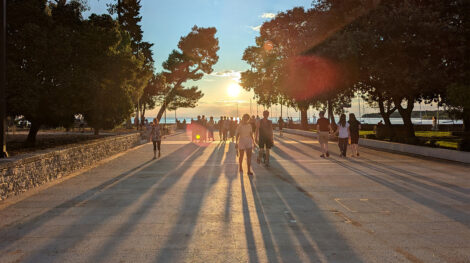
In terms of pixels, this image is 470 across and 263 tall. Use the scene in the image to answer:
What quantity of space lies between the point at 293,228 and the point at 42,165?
253 inches

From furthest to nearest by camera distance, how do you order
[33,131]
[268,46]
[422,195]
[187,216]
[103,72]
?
[268,46] → [103,72] → [33,131] → [422,195] → [187,216]

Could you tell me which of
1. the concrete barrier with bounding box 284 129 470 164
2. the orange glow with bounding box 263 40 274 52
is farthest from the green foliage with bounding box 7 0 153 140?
the orange glow with bounding box 263 40 274 52

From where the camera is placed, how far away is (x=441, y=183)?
8.54 meters

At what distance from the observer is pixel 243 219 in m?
5.57

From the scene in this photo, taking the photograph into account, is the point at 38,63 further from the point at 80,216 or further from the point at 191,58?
the point at 191,58

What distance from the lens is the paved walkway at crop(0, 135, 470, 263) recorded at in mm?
4168

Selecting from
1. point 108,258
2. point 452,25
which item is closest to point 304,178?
point 108,258

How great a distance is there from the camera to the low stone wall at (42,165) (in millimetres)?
7090

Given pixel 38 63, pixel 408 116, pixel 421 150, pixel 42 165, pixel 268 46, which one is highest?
pixel 268 46

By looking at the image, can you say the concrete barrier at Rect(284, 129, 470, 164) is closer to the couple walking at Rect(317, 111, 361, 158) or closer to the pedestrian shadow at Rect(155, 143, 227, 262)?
the couple walking at Rect(317, 111, 361, 158)

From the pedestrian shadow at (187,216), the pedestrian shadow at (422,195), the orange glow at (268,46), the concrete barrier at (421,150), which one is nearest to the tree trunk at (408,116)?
the concrete barrier at (421,150)

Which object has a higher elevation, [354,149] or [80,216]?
[354,149]

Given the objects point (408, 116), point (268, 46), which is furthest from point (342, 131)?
point (268, 46)

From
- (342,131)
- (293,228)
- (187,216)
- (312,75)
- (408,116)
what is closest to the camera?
(293,228)
